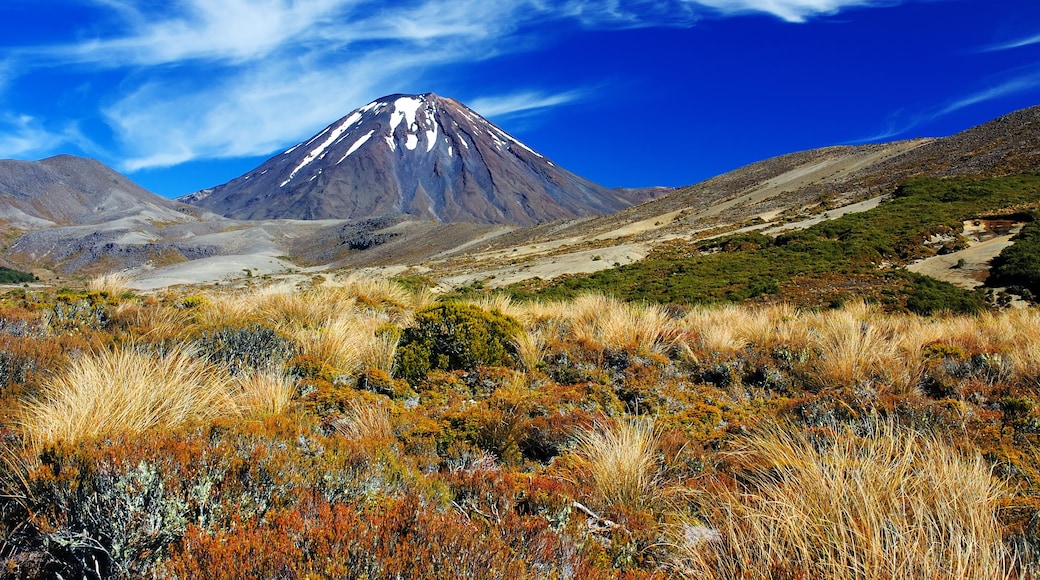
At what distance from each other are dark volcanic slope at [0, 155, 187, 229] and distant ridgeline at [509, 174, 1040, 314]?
112m

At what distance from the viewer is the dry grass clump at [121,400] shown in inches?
113

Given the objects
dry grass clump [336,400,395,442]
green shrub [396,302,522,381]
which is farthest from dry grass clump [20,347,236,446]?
green shrub [396,302,522,381]

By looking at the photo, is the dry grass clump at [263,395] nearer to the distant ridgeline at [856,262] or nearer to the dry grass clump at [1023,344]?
the dry grass clump at [1023,344]

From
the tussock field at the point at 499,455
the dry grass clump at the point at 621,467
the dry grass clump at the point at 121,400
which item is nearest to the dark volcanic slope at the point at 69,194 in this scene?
the tussock field at the point at 499,455

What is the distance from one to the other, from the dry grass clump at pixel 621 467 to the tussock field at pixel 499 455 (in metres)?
0.02

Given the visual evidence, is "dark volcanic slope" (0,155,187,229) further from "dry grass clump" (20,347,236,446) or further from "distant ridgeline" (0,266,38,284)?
"dry grass clump" (20,347,236,446)

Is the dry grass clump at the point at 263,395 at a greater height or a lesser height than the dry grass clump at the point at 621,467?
greater

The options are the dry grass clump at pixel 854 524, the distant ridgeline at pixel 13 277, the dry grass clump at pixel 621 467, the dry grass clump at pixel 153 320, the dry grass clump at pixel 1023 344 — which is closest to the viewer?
the dry grass clump at pixel 854 524

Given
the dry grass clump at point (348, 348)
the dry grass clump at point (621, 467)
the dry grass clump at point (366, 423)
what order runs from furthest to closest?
the dry grass clump at point (348, 348)
the dry grass clump at point (366, 423)
the dry grass clump at point (621, 467)

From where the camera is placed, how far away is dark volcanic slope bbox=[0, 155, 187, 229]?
344 feet

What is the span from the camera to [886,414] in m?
4.01

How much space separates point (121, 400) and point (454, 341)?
129 inches

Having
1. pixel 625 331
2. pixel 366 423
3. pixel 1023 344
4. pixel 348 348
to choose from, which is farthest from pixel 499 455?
pixel 1023 344

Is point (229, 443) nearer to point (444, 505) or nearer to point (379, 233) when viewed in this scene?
point (444, 505)
